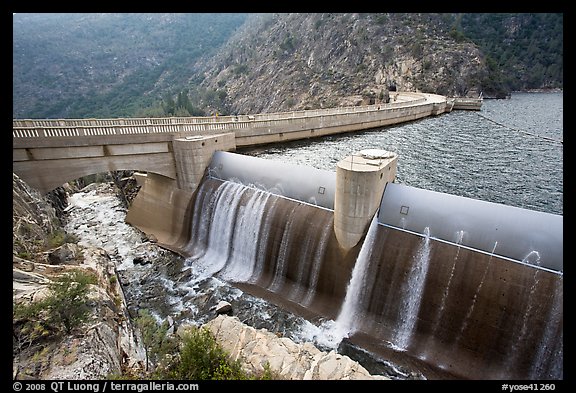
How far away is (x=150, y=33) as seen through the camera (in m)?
187

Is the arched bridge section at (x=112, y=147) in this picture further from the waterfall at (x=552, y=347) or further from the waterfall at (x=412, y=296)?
the waterfall at (x=552, y=347)

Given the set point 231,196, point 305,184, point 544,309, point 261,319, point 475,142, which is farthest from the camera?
point 475,142

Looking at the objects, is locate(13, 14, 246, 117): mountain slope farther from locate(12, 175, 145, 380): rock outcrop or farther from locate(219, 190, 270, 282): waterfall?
locate(12, 175, 145, 380): rock outcrop

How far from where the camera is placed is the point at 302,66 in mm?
91188

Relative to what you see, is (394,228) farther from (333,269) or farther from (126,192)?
(126,192)

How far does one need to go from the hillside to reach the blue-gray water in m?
30.6

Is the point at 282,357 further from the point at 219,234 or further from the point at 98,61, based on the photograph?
the point at 98,61

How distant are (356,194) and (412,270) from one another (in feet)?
12.8

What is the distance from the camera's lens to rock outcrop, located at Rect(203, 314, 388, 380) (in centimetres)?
955

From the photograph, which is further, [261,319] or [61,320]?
[261,319]
